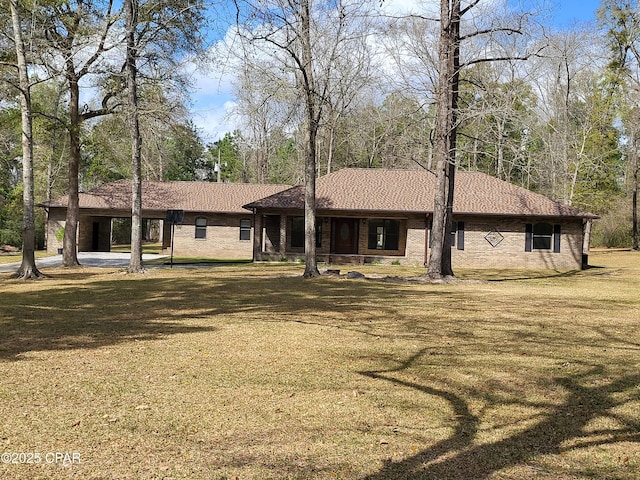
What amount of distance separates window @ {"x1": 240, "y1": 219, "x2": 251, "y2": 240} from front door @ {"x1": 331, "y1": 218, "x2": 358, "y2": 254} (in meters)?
6.10

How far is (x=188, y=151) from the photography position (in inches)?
2589

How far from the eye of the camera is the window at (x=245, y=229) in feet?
115

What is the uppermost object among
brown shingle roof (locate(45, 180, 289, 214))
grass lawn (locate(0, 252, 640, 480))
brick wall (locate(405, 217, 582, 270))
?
brown shingle roof (locate(45, 180, 289, 214))

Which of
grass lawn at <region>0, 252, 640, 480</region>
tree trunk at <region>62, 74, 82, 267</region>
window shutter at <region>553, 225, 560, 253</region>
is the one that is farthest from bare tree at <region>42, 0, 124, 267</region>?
window shutter at <region>553, 225, 560, 253</region>

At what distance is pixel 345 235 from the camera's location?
31.3 meters

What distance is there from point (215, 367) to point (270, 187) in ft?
107

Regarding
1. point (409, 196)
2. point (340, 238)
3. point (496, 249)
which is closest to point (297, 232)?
point (340, 238)

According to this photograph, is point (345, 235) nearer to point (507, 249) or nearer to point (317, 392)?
point (507, 249)

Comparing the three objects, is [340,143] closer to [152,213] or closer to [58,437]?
[152,213]

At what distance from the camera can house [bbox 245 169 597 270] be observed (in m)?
28.8

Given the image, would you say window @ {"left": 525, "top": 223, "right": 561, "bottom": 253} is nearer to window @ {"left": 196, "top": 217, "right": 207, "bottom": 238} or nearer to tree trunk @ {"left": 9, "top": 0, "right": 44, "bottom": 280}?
window @ {"left": 196, "top": 217, "right": 207, "bottom": 238}

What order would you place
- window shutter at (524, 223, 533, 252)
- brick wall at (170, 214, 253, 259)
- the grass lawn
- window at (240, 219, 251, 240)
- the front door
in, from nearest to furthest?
the grass lawn → window shutter at (524, 223, 533, 252) → the front door → brick wall at (170, 214, 253, 259) → window at (240, 219, 251, 240)

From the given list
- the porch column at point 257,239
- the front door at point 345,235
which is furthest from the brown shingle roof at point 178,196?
the front door at point 345,235

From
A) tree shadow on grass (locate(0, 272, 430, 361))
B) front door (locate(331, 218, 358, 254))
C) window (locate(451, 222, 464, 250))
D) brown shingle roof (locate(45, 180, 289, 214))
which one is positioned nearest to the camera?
tree shadow on grass (locate(0, 272, 430, 361))
